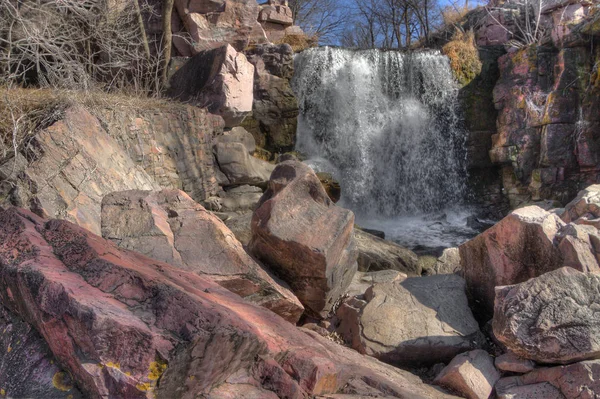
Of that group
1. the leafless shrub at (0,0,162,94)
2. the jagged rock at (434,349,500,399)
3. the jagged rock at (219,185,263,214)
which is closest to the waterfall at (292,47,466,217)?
the jagged rock at (219,185,263,214)

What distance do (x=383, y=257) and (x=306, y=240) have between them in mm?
2532

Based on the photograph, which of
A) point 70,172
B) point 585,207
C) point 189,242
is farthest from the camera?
point 585,207

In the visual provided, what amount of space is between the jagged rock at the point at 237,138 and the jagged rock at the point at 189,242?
4742 mm

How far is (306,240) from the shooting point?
3.75 m

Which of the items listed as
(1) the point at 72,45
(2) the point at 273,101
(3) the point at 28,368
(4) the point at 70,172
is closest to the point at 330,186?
(2) the point at 273,101

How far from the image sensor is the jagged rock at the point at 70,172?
3.50 meters

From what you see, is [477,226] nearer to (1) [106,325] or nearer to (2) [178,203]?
(2) [178,203]

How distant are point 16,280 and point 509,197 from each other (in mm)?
11314

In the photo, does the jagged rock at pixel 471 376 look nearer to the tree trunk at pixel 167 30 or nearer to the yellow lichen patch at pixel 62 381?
the yellow lichen patch at pixel 62 381

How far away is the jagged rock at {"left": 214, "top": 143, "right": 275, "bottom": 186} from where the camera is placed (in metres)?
8.09

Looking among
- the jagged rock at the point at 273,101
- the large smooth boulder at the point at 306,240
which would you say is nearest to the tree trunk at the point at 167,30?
the jagged rock at the point at 273,101

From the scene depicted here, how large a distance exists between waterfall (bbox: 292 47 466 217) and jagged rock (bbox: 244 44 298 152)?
0.42m

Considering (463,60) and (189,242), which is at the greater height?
(463,60)

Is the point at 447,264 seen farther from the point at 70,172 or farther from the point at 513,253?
the point at 70,172
